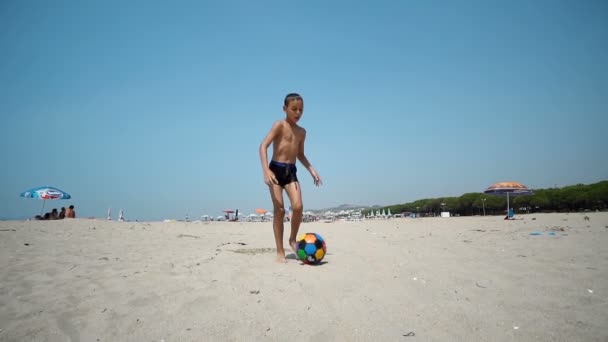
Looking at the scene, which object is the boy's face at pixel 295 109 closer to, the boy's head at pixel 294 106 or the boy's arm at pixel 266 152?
the boy's head at pixel 294 106

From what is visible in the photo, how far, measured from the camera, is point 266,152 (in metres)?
4.81

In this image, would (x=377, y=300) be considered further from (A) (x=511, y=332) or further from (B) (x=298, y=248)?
(B) (x=298, y=248)

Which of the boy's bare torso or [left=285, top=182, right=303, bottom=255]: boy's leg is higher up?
the boy's bare torso

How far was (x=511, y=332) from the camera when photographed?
80.9 inches

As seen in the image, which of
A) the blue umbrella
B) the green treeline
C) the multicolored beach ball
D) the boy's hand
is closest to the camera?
the multicolored beach ball

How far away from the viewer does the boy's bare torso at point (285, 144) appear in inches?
195

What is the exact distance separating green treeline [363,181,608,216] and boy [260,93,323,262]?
1397 inches

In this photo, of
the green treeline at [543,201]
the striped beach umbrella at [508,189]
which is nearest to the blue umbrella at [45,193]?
the striped beach umbrella at [508,189]

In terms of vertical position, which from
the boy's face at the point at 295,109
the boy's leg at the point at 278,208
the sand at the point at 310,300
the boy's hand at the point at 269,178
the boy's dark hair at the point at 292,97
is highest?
the boy's dark hair at the point at 292,97

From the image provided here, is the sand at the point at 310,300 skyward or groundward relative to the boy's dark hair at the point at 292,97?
groundward

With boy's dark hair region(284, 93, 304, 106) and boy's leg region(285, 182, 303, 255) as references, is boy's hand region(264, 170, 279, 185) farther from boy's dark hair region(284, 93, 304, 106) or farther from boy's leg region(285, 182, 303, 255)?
boy's dark hair region(284, 93, 304, 106)

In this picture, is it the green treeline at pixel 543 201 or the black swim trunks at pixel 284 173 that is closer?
the black swim trunks at pixel 284 173

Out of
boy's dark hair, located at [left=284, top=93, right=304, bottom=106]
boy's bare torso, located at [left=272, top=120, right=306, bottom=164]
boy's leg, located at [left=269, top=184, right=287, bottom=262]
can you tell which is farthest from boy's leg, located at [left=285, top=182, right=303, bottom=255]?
boy's dark hair, located at [left=284, top=93, right=304, bottom=106]

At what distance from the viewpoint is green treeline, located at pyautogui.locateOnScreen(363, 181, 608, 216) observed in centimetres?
4238
